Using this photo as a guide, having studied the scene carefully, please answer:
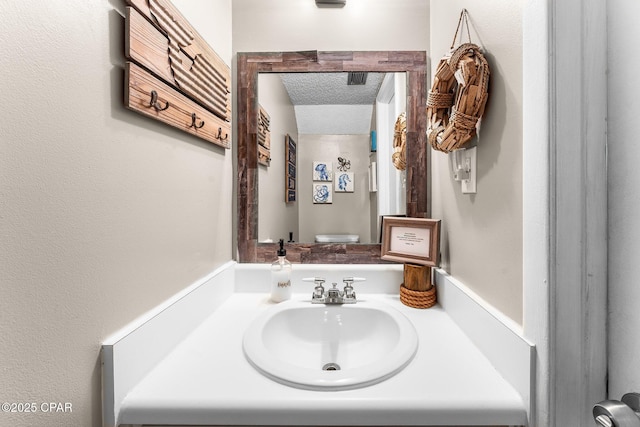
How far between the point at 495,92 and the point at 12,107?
0.89m

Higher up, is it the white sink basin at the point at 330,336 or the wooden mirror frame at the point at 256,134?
the wooden mirror frame at the point at 256,134

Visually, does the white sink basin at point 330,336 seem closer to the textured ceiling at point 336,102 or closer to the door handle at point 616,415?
the door handle at point 616,415

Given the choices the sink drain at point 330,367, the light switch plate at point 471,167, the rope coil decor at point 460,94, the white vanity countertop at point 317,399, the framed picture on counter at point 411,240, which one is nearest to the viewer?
the white vanity countertop at point 317,399

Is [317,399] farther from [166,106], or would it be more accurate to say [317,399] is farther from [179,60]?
[179,60]

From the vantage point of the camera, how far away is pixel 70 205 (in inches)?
19.6

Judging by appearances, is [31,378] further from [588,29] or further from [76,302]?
[588,29]

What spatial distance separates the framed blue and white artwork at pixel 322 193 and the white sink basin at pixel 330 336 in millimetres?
418

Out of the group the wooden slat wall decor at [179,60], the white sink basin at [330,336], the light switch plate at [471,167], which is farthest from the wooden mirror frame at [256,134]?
the light switch plate at [471,167]

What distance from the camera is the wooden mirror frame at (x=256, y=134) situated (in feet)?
4.05

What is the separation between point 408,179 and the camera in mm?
1246

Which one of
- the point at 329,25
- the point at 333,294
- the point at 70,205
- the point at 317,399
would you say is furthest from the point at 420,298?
the point at 329,25

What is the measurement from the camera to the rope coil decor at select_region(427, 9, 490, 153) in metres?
0.72

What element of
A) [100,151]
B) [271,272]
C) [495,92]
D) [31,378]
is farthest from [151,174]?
[495,92]

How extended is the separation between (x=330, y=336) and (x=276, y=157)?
727 mm
